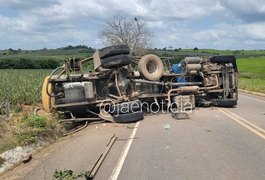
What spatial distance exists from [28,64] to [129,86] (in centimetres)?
4535

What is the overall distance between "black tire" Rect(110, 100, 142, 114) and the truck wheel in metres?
2.08

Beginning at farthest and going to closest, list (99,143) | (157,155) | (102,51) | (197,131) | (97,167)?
(102,51) < (197,131) < (99,143) < (157,155) < (97,167)

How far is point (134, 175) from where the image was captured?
7.89m

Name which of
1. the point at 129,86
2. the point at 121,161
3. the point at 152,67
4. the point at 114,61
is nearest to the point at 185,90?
the point at 152,67

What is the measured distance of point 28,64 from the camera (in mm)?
60188

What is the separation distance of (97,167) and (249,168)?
2.91 m

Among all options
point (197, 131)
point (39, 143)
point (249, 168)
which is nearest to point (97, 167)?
point (249, 168)

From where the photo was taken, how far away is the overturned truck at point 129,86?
1609cm

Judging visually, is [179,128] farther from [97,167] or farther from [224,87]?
[224,87]

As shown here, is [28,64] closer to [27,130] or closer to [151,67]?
[151,67]

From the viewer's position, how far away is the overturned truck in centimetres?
1609

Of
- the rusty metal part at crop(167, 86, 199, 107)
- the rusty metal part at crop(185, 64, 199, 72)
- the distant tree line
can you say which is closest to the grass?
the distant tree line

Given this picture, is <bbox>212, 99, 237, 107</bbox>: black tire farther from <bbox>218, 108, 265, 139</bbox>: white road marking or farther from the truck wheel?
the truck wheel

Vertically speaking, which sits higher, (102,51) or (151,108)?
(102,51)
